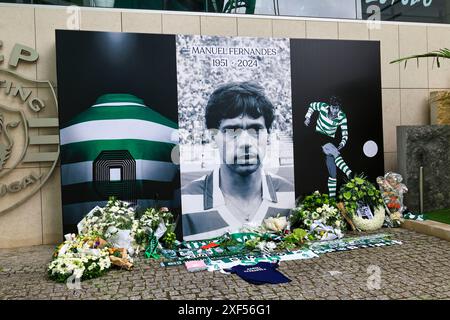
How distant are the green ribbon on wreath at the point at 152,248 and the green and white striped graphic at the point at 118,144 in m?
0.68

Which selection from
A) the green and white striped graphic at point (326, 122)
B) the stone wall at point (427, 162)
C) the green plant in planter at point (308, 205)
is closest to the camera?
the green plant in planter at point (308, 205)

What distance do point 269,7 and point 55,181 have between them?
498 centimetres

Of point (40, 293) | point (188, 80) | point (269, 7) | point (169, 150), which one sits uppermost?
point (269, 7)

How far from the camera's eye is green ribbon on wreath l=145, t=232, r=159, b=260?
5953mm

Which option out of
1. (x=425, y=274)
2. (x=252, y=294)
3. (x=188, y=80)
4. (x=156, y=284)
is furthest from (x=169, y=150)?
(x=425, y=274)

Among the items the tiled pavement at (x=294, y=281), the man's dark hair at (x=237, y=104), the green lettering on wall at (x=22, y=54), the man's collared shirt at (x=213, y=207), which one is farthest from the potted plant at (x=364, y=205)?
the green lettering on wall at (x=22, y=54)

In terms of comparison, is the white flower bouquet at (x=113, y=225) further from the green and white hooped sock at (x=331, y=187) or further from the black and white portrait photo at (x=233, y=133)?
the green and white hooped sock at (x=331, y=187)

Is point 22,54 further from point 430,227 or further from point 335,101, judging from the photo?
point 430,227

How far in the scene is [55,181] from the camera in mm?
6949

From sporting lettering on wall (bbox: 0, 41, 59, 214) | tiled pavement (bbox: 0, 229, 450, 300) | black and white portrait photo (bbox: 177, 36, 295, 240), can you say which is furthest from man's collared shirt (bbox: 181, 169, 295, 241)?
sporting lettering on wall (bbox: 0, 41, 59, 214)

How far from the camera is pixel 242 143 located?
709cm

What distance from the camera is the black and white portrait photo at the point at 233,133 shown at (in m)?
6.88

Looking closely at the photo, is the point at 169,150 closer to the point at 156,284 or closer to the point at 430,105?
the point at 156,284

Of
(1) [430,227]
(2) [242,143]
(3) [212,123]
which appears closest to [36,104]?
(3) [212,123]
